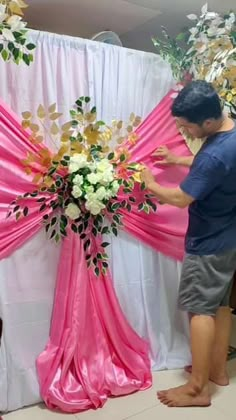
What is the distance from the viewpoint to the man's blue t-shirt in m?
1.68

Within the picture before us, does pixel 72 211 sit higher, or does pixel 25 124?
pixel 25 124

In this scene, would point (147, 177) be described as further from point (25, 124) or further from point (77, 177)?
point (25, 124)

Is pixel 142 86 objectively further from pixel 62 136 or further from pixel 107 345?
pixel 107 345

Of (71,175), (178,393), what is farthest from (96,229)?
(178,393)

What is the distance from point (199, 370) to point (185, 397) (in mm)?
145

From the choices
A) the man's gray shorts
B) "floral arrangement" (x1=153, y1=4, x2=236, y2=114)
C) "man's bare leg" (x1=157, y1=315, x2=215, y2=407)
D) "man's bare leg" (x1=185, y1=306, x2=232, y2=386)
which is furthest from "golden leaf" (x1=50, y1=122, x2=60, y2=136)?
"man's bare leg" (x1=185, y1=306, x2=232, y2=386)

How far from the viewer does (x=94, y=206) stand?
1.66 m

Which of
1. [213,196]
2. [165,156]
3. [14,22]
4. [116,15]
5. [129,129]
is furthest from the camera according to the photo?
[116,15]

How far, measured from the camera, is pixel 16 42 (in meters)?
1.46

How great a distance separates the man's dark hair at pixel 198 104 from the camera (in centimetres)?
167

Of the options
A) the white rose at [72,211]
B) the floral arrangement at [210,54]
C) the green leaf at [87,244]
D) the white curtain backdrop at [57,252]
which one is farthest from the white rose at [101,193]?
the floral arrangement at [210,54]

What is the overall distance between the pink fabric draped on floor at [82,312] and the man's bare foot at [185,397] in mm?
125

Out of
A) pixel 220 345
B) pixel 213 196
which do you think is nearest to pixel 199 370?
pixel 220 345

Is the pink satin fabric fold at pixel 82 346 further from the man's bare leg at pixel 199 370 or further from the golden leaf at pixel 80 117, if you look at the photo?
the golden leaf at pixel 80 117
